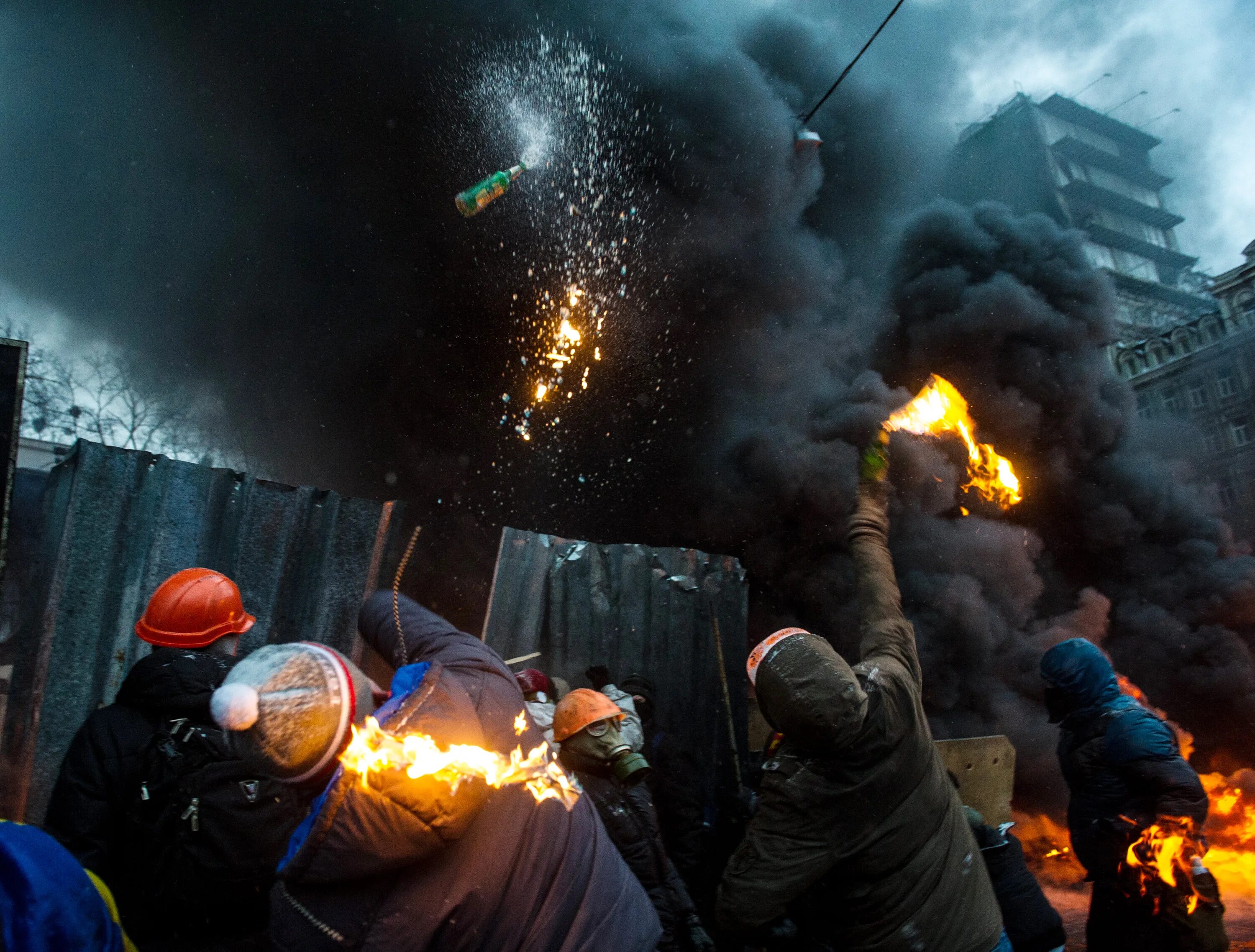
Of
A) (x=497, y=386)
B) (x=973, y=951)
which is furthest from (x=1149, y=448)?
(x=973, y=951)

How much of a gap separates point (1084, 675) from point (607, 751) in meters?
2.13

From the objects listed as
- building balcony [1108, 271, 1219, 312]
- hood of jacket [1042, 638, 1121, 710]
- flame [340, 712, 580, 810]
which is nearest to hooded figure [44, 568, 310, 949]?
Answer: flame [340, 712, 580, 810]

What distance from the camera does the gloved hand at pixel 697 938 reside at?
299 centimetres

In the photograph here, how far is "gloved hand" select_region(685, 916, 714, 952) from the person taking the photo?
9.82ft

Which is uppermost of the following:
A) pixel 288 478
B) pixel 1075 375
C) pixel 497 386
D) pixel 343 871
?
pixel 1075 375

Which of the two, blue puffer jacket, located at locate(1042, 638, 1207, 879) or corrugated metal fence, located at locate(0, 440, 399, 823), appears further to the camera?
corrugated metal fence, located at locate(0, 440, 399, 823)

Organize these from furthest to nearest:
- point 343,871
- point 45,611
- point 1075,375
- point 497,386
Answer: point 1075,375 < point 497,386 < point 45,611 < point 343,871

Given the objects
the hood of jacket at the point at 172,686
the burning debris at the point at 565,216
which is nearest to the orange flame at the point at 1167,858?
the hood of jacket at the point at 172,686

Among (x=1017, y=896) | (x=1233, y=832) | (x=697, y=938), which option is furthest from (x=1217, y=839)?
(x=697, y=938)

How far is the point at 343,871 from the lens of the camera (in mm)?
1337

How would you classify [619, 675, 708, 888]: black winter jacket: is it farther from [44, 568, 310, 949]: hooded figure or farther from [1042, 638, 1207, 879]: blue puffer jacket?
[44, 568, 310, 949]: hooded figure

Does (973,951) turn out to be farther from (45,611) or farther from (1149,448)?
(1149,448)

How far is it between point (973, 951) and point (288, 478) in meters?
11.0

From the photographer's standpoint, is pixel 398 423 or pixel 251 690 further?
pixel 398 423
